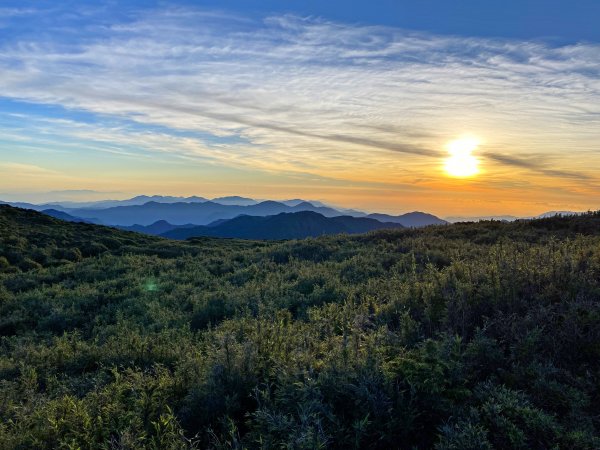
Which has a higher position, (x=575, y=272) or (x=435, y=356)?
(x=575, y=272)

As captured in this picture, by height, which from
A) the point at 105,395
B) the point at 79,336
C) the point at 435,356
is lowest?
the point at 79,336

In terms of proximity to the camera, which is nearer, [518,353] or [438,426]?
[438,426]

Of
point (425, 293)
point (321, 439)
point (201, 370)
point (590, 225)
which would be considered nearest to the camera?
point (321, 439)

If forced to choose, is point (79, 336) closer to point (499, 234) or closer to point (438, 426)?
point (438, 426)

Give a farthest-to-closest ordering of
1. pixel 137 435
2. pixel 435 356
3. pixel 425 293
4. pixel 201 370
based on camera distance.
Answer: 1. pixel 425 293
2. pixel 201 370
3. pixel 435 356
4. pixel 137 435

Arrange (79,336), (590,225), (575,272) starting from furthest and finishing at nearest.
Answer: (590,225), (79,336), (575,272)

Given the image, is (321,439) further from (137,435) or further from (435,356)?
(137,435)

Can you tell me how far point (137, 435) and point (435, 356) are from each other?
3451 mm

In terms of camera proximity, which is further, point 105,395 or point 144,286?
point 144,286

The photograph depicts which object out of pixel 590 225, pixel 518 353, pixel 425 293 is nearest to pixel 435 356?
pixel 518 353

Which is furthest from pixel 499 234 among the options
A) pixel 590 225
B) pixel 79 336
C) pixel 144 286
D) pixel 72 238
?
pixel 72 238

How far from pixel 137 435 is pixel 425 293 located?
17.0ft

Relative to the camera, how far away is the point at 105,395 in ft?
16.3

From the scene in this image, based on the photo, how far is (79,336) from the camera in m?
9.82
